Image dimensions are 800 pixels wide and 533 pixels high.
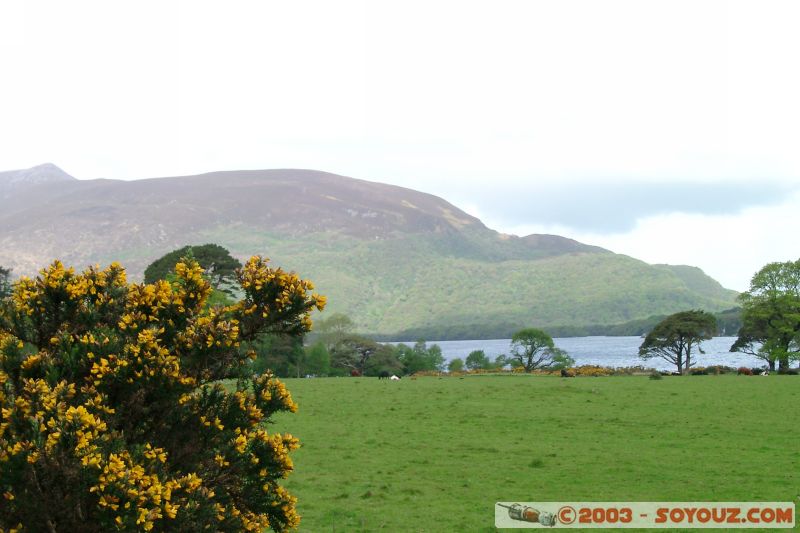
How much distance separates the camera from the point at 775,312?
81.5 metres

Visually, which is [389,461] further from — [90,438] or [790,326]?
[790,326]

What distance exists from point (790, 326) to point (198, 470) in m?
84.5

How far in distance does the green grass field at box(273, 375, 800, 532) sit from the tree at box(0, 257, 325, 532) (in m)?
7.96

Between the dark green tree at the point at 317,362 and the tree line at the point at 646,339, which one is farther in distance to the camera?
the dark green tree at the point at 317,362

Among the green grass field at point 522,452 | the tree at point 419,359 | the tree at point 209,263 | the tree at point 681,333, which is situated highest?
the tree at point 209,263

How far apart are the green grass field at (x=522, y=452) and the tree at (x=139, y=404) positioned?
7960 mm

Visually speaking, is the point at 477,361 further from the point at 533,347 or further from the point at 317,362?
the point at 317,362

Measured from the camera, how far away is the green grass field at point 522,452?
1855 centimetres

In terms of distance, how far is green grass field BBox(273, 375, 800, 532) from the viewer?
18.5 m

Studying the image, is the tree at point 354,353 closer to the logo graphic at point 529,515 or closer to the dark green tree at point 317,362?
the dark green tree at point 317,362

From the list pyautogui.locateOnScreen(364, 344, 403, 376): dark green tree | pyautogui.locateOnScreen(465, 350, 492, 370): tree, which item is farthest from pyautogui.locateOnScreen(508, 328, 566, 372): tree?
pyautogui.locateOnScreen(364, 344, 403, 376): dark green tree

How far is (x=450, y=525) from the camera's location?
1627 cm

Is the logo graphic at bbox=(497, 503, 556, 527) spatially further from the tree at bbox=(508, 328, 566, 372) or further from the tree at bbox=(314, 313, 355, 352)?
the tree at bbox=(314, 313, 355, 352)

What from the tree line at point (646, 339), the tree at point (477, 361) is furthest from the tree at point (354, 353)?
the tree at point (477, 361)
